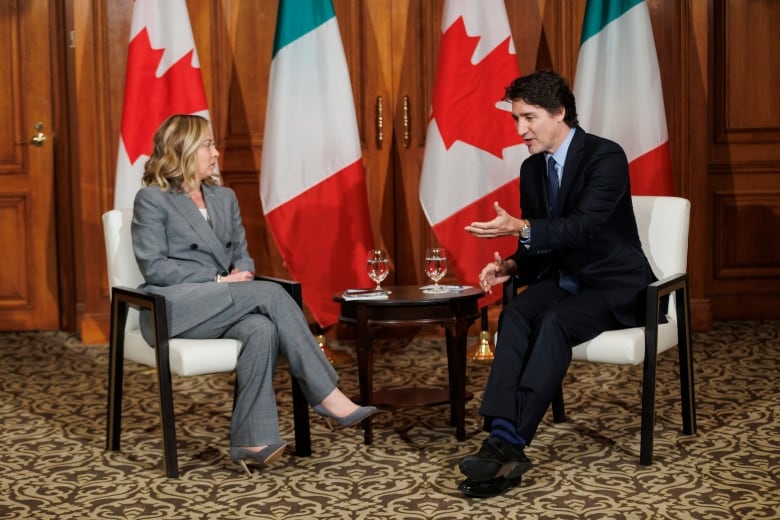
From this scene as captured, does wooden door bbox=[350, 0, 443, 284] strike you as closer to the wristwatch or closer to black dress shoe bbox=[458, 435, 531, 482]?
the wristwatch

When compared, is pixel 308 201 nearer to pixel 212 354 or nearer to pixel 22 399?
pixel 22 399

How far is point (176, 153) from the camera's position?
13.2 feet

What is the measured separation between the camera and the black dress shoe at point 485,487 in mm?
3369

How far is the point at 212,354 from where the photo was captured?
3650 millimetres

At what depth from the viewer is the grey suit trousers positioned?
12.0 ft

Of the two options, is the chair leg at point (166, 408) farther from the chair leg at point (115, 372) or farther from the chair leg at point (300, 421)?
the chair leg at point (300, 421)

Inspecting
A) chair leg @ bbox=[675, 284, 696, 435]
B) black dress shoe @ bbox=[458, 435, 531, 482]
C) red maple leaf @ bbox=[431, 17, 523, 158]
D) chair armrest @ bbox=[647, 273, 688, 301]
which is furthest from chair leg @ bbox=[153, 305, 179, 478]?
red maple leaf @ bbox=[431, 17, 523, 158]

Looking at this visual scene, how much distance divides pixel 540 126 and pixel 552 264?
0.52 m

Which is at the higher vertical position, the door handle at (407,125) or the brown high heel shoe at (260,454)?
the door handle at (407,125)

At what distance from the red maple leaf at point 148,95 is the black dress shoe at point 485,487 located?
294 cm

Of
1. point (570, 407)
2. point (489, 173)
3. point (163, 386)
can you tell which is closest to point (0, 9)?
point (489, 173)

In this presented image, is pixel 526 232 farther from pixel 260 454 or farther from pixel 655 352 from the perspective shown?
pixel 260 454

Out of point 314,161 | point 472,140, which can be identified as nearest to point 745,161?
point 472,140

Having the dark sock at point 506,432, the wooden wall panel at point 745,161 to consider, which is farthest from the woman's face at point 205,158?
the wooden wall panel at point 745,161
